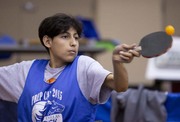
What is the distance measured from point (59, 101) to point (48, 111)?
76mm

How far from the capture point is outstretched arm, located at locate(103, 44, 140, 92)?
1.61 meters

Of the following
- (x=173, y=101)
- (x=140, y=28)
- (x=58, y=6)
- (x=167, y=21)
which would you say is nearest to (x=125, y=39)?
(x=140, y=28)

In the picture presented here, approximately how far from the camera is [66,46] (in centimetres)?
206

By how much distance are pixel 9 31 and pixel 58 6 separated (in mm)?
1192

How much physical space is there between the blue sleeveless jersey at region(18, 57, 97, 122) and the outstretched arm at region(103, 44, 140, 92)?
19 centimetres

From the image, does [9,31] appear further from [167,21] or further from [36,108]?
[36,108]

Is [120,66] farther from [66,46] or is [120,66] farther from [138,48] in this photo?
[66,46]

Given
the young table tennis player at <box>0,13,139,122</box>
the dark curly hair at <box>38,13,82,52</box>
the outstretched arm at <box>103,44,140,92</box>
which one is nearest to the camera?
the outstretched arm at <box>103,44,140,92</box>

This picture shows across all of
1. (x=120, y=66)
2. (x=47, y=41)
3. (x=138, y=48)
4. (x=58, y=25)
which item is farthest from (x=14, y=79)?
(x=138, y=48)

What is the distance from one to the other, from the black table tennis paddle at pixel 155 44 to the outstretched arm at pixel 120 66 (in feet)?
0.18

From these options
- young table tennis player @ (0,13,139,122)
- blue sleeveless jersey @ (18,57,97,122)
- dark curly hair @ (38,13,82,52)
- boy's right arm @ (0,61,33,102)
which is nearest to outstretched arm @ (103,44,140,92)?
young table tennis player @ (0,13,139,122)

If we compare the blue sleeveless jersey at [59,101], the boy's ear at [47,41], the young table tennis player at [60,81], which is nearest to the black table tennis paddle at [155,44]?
the young table tennis player at [60,81]

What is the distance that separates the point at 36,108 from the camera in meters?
2.05

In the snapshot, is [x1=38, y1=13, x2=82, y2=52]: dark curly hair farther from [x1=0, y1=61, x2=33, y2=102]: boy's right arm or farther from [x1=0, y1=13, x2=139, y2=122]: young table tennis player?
[x1=0, y1=61, x2=33, y2=102]: boy's right arm
